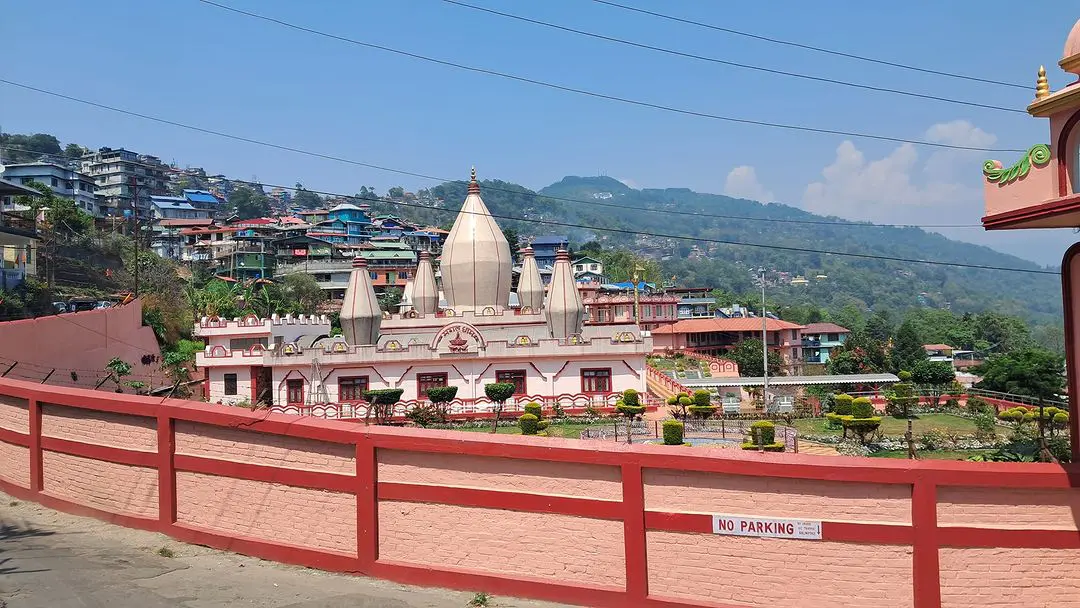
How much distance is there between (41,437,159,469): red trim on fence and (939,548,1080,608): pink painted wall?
1177 centimetres

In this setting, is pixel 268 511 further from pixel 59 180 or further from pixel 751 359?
pixel 59 180

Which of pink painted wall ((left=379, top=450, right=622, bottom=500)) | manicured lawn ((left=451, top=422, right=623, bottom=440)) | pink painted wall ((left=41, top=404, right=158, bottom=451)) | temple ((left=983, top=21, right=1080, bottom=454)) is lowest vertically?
manicured lawn ((left=451, top=422, right=623, bottom=440))

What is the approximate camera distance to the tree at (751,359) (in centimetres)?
7369

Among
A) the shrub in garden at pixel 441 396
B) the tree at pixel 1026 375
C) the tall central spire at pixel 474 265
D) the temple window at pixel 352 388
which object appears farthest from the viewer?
the tree at pixel 1026 375

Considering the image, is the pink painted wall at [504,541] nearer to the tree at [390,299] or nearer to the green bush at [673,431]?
the green bush at [673,431]

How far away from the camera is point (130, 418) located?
45.1 ft

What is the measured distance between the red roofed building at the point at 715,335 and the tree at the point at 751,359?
227 inches

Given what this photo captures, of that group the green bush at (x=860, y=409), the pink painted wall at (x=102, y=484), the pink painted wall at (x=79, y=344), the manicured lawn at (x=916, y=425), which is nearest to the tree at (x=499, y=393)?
the manicured lawn at (x=916, y=425)

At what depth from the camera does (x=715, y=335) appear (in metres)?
91.6

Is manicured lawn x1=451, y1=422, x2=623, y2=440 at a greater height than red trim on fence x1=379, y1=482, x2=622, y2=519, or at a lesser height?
lesser

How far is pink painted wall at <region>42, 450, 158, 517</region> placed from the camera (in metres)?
13.7

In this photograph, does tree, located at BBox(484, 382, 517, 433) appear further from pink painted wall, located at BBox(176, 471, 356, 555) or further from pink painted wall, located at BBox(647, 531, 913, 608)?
pink painted wall, located at BBox(647, 531, 913, 608)

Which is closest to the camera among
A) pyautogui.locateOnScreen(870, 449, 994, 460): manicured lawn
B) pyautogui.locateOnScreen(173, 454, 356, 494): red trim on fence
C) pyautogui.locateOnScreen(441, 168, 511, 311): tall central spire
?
pyautogui.locateOnScreen(173, 454, 356, 494): red trim on fence

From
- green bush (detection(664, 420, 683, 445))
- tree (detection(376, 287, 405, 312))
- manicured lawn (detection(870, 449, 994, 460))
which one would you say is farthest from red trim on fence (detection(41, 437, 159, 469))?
tree (detection(376, 287, 405, 312))
